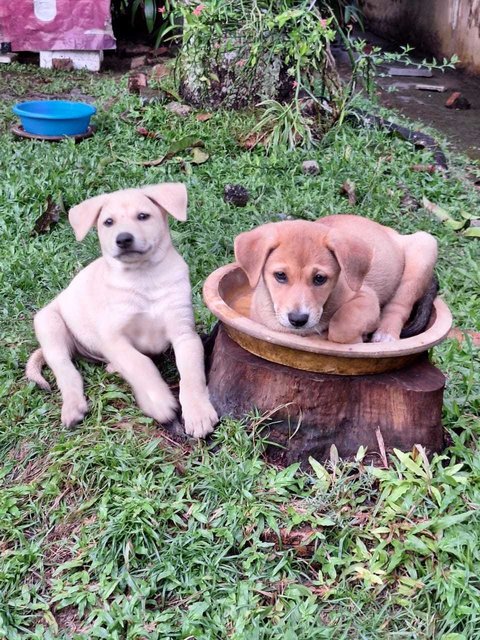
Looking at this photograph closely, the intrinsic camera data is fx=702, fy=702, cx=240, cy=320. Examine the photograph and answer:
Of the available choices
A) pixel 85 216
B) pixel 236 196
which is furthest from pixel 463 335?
pixel 236 196

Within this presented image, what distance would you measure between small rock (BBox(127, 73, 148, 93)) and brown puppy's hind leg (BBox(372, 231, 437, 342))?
597 centimetres

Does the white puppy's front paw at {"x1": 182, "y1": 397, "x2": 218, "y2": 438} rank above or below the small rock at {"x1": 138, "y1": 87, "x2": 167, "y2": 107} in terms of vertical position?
above

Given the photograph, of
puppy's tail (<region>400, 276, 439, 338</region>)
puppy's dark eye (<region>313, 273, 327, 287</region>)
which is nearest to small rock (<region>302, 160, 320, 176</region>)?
puppy's tail (<region>400, 276, 439, 338</region>)

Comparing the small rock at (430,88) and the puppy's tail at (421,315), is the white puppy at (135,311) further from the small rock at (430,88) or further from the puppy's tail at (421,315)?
the small rock at (430,88)

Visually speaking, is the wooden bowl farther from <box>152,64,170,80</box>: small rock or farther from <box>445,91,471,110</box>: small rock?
<box>445,91,471,110</box>: small rock

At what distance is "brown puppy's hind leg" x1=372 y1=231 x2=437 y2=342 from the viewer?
3314mm

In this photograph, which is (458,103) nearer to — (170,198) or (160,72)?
(160,72)

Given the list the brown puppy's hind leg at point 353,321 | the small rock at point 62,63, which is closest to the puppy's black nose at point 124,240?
the brown puppy's hind leg at point 353,321

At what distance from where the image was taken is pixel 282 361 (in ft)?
9.91

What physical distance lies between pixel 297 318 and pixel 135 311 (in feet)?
3.55

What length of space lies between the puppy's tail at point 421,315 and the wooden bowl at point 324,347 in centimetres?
3

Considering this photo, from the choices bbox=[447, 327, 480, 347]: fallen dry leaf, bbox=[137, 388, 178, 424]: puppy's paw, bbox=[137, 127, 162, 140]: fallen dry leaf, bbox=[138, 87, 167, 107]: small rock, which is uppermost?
bbox=[137, 388, 178, 424]: puppy's paw

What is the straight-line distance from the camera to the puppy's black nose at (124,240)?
336cm

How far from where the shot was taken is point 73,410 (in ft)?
11.3
